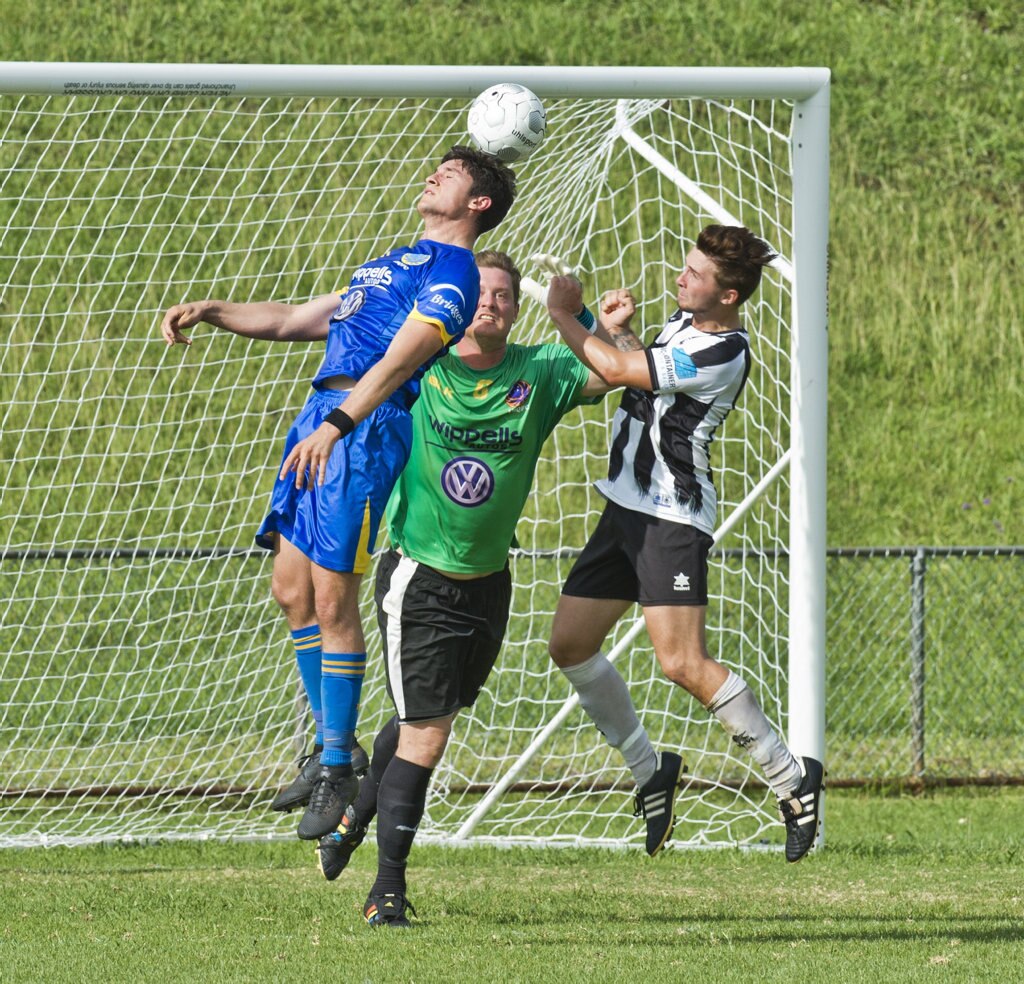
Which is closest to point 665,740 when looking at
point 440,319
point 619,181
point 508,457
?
point 508,457

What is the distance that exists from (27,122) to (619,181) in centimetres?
661

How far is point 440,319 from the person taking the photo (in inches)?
214

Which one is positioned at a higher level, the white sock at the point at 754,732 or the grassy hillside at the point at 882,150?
the white sock at the point at 754,732

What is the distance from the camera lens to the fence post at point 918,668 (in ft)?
32.4

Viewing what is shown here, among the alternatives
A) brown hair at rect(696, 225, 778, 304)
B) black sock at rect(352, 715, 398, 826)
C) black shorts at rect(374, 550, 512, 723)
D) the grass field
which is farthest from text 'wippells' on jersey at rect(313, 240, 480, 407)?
the grass field

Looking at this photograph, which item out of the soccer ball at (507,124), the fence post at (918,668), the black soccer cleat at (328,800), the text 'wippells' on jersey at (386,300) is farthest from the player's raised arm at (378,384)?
the fence post at (918,668)

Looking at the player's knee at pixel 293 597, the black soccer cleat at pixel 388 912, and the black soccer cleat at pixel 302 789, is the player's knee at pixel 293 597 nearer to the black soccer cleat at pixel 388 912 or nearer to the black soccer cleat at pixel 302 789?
the black soccer cleat at pixel 302 789

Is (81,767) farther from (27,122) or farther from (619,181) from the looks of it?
(27,122)

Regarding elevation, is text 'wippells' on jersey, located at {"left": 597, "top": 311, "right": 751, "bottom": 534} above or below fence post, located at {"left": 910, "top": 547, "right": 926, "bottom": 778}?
above

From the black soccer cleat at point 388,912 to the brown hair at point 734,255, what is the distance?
8.51 feet

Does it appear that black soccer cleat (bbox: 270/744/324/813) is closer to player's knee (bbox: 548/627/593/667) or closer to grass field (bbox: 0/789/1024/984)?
grass field (bbox: 0/789/1024/984)

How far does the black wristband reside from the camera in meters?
5.23

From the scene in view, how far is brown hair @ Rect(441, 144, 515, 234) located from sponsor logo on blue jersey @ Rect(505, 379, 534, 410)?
609 mm

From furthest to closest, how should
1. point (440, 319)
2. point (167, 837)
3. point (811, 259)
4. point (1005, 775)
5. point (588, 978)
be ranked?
point (1005, 775), point (167, 837), point (811, 259), point (440, 319), point (588, 978)
